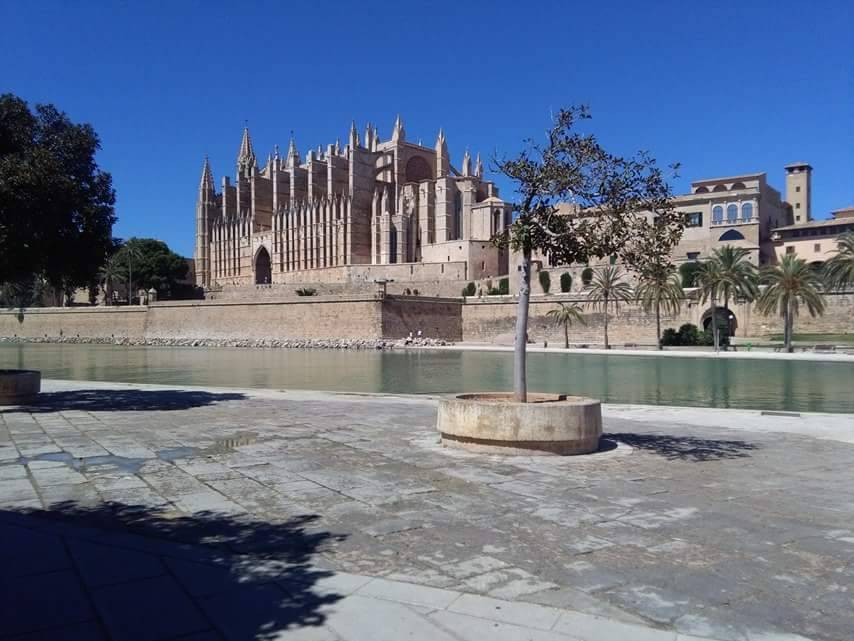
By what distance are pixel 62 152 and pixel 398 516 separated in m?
9.53

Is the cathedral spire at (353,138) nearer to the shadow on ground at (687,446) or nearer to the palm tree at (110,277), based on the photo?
the palm tree at (110,277)

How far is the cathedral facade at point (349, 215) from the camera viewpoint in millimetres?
64938

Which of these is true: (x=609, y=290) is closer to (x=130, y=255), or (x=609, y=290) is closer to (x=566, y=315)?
(x=566, y=315)

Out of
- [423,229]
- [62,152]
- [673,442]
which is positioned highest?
[423,229]

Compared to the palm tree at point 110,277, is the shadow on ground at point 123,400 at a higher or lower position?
lower

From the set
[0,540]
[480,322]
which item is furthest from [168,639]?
[480,322]

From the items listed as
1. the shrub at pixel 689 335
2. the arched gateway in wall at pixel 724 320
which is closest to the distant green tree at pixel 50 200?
the shrub at pixel 689 335

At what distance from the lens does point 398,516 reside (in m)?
4.46

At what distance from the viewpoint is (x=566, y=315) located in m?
45.0

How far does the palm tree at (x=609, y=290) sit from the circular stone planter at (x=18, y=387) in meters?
35.9

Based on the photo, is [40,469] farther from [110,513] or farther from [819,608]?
[819,608]

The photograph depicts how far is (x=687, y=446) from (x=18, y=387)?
9.60 metres

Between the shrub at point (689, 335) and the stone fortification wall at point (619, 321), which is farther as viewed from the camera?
the shrub at point (689, 335)

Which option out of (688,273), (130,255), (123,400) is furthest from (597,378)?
(130,255)
